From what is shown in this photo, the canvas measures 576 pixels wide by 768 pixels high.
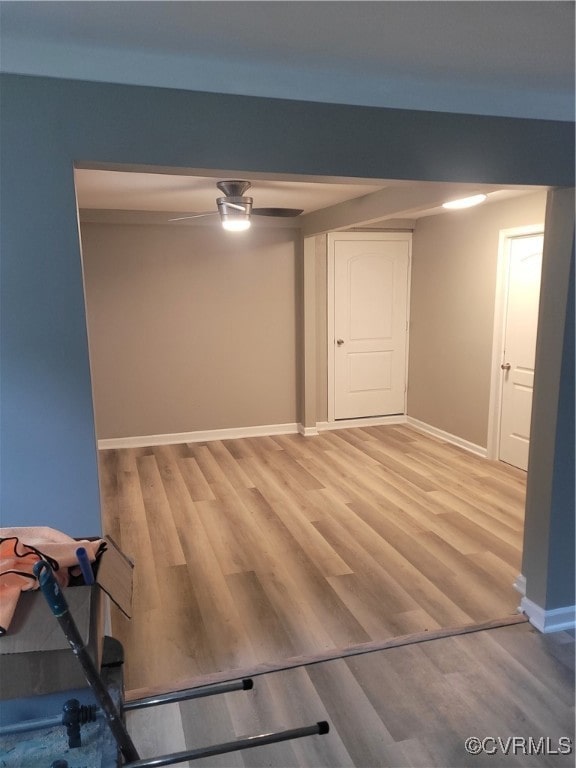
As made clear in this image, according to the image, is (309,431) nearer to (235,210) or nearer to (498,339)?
(498,339)

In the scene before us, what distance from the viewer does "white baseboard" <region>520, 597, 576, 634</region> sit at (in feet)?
8.46

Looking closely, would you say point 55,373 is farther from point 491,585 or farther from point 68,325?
point 491,585

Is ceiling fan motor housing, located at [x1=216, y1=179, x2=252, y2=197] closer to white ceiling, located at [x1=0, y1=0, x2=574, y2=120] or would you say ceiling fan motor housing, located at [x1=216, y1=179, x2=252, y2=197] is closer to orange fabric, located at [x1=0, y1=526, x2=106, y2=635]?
white ceiling, located at [x1=0, y1=0, x2=574, y2=120]

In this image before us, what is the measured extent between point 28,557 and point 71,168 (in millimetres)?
1238

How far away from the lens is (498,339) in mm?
4926

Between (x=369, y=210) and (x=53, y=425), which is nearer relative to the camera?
(x=53, y=425)

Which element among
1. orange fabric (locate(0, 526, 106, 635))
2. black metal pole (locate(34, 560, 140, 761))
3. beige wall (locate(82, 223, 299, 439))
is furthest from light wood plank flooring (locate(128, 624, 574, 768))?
beige wall (locate(82, 223, 299, 439))

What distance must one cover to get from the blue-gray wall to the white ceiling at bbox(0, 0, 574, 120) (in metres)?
0.06

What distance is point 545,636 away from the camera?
101 inches

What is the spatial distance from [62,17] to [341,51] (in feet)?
2.82

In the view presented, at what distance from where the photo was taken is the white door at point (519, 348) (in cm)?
452

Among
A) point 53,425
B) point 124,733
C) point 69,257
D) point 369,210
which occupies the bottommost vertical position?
point 124,733

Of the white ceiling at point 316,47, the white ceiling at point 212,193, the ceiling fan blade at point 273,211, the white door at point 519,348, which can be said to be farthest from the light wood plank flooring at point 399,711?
the ceiling fan blade at point 273,211

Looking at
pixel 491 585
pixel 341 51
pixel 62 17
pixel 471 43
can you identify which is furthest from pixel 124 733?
pixel 491 585
